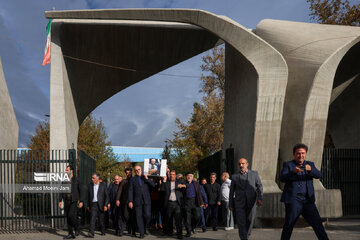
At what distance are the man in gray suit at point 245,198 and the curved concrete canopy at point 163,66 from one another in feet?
12.8

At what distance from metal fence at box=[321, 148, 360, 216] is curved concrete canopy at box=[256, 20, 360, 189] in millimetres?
3646

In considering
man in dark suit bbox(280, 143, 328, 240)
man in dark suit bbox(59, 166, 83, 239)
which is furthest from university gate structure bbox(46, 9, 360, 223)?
man in dark suit bbox(280, 143, 328, 240)

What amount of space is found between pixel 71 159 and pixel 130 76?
8571 mm

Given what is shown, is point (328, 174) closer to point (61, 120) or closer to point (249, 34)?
point (249, 34)

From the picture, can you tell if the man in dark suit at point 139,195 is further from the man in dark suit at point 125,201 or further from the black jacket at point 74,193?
the black jacket at point 74,193

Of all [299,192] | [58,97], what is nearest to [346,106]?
[58,97]

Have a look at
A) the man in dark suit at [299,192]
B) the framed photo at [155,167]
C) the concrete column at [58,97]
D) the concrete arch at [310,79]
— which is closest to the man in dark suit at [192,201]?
the framed photo at [155,167]

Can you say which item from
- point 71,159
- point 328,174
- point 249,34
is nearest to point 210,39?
point 249,34

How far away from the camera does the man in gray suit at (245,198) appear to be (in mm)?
7160

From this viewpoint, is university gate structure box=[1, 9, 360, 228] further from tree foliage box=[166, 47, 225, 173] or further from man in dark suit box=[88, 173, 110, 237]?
tree foliage box=[166, 47, 225, 173]

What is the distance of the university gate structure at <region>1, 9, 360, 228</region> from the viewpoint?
11.1m

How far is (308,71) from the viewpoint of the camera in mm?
11617

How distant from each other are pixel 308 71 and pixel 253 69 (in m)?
1.67

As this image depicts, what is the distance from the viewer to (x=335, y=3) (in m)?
22.4
